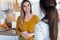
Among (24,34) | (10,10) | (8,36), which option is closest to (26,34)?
(24,34)

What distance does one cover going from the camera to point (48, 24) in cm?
104

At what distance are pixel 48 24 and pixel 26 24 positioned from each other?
0.85 m

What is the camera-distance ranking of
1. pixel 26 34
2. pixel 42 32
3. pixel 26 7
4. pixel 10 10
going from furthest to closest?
pixel 10 10 < pixel 26 7 < pixel 26 34 < pixel 42 32

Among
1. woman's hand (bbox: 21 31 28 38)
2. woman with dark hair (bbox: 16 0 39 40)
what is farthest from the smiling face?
woman's hand (bbox: 21 31 28 38)

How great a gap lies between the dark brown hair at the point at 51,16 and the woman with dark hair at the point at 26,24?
808mm

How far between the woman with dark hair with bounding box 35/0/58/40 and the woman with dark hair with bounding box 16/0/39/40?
81 cm

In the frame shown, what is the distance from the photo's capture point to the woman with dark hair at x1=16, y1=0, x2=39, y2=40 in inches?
73.4

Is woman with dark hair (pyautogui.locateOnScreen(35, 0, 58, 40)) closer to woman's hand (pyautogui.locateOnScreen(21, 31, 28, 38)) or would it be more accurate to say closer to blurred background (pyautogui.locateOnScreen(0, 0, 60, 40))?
woman's hand (pyautogui.locateOnScreen(21, 31, 28, 38))

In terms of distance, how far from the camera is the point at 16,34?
6.63 feet

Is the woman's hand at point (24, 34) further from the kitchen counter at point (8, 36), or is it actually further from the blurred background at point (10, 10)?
the blurred background at point (10, 10)

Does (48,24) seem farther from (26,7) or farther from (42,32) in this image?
(26,7)

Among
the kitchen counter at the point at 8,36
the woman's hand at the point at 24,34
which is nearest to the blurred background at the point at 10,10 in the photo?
the kitchen counter at the point at 8,36

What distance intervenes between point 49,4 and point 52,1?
0.12 ft

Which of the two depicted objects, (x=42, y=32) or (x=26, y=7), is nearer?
(x=42, y=32)
